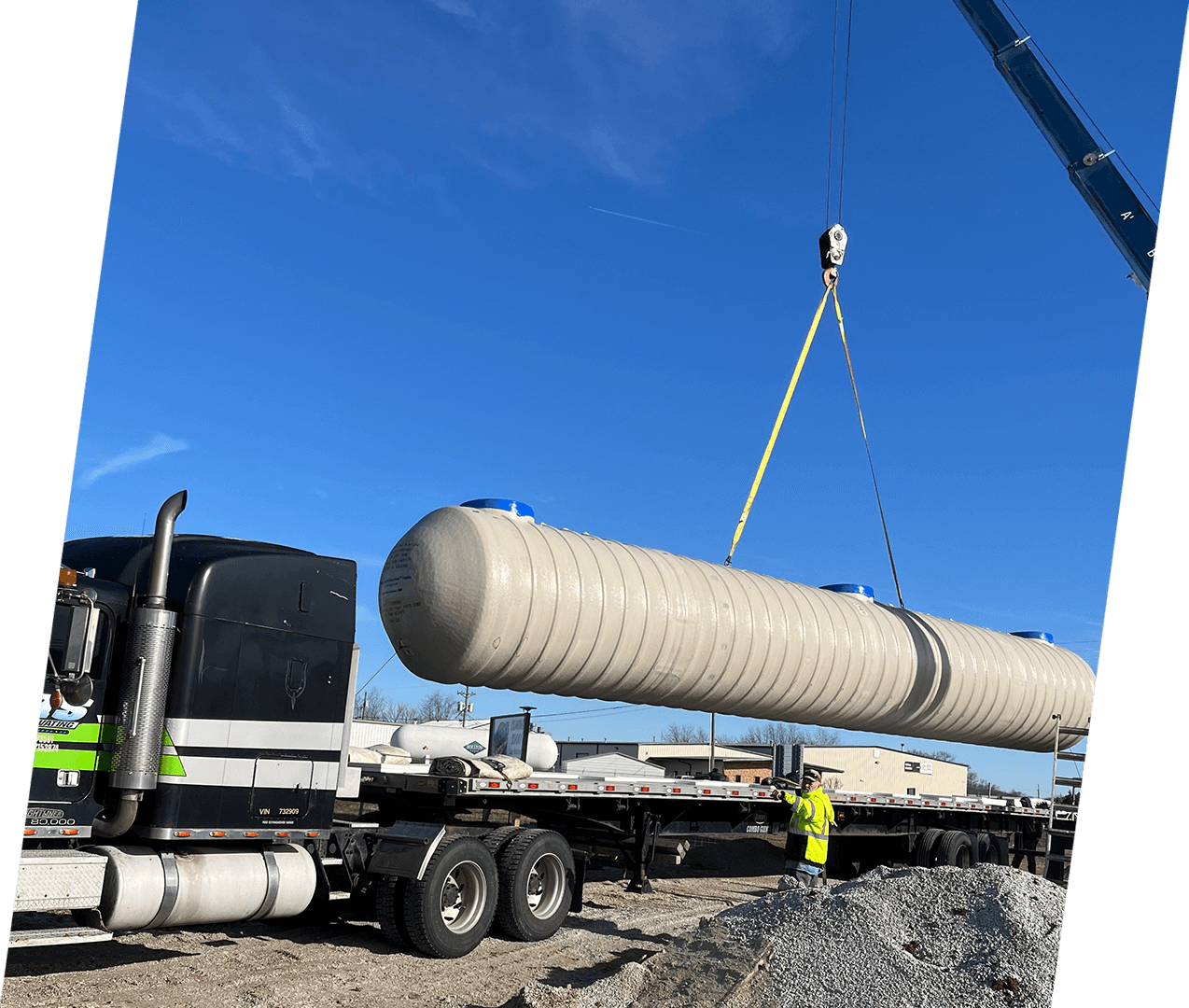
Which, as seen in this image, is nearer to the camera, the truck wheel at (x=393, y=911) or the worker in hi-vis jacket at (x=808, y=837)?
the truck wheel at (x=393, y=911)

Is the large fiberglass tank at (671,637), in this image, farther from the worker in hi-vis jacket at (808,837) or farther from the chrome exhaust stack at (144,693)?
the chrome exhaust stack at (144,693)

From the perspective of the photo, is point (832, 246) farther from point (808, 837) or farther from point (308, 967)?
point (308, 967)

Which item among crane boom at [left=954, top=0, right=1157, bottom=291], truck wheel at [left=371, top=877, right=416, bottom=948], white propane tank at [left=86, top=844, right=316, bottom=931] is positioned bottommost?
truck wheel at [left=371, top=877, right=416, bottom=948]

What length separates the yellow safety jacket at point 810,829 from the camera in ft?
40.3

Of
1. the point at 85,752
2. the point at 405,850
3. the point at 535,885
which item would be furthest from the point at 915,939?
the point at 85,752

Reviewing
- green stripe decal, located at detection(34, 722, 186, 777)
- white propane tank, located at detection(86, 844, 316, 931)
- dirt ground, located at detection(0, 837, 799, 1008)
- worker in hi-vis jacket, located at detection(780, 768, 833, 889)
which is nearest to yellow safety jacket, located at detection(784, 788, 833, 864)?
worker in hi-vis jacket, located at detection(780, 768, 833, 889)

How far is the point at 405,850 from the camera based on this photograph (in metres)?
9.50

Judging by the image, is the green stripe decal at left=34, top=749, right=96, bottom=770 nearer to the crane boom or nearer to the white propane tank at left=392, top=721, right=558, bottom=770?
the white propane tank at left=392, top=721, right=558, bottom=770

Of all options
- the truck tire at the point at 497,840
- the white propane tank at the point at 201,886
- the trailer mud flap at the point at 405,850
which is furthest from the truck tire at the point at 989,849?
the white propane tank at the point at 201,886

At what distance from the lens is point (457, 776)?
34.2 ft

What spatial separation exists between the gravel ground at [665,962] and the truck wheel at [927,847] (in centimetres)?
629

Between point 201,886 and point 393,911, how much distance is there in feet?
5.97

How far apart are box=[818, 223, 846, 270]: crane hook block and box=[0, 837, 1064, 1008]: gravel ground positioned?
9.43 m

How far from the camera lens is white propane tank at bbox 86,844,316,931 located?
7.79 m
